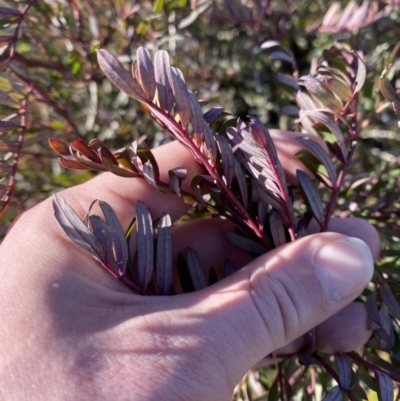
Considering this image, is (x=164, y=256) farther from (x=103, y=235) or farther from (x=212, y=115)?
(x=212, y=115)

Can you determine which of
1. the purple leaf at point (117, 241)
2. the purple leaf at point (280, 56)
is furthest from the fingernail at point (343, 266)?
the purple leaf at point (280, 56)

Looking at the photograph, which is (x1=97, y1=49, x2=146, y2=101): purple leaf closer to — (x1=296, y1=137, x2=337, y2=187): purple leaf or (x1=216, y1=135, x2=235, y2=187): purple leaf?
(x1=216, y1=135, x2=235, y2=187): purple leaf

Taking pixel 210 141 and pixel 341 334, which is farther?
pixel 341 334

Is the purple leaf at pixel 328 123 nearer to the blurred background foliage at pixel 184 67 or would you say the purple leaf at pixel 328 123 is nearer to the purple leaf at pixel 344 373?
the blurred background foliage at pixel 184 67

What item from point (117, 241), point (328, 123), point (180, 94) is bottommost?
point (117, 241)

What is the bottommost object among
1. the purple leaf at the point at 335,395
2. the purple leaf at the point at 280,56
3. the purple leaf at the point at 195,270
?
the purple leaf at the point at 335,395

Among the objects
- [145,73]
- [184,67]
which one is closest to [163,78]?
[145,73]

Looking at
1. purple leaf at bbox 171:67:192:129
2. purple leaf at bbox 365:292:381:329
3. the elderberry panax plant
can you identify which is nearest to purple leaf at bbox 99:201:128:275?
the elderberry panax plant
